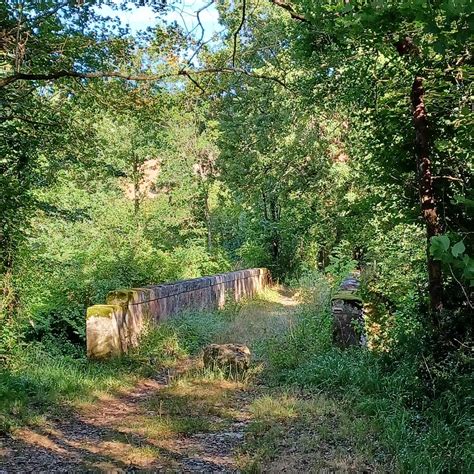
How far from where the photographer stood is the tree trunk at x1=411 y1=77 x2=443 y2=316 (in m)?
5.50

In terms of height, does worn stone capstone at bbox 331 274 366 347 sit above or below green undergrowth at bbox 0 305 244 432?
above

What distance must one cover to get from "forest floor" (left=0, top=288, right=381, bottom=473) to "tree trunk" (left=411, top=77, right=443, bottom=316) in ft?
5.45

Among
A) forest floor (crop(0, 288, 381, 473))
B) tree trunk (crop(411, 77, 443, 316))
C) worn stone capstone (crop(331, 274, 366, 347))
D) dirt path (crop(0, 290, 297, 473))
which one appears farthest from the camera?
worn stone capstone (crop(331, 274, 366, 347))

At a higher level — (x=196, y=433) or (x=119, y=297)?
(x=119, y=297)

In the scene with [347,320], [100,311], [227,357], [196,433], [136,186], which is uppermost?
[136,186]

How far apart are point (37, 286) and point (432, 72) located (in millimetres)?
7383

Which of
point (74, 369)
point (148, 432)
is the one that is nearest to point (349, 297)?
point (148, 432)

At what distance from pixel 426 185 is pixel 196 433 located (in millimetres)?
3669

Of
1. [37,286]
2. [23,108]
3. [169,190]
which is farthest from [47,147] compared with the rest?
[169,190]

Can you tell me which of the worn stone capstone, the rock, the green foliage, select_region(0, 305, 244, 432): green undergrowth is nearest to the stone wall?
select_region(0, 305, 244, 432): green undergrowth

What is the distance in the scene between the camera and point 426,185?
18.3 ft

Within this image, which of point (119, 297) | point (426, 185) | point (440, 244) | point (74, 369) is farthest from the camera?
point (119, 297)

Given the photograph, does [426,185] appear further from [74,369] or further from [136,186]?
[136,186]

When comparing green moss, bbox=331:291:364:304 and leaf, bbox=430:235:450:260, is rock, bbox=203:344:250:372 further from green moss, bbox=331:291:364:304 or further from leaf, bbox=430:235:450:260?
leaf, bbox=430:235:450:260
